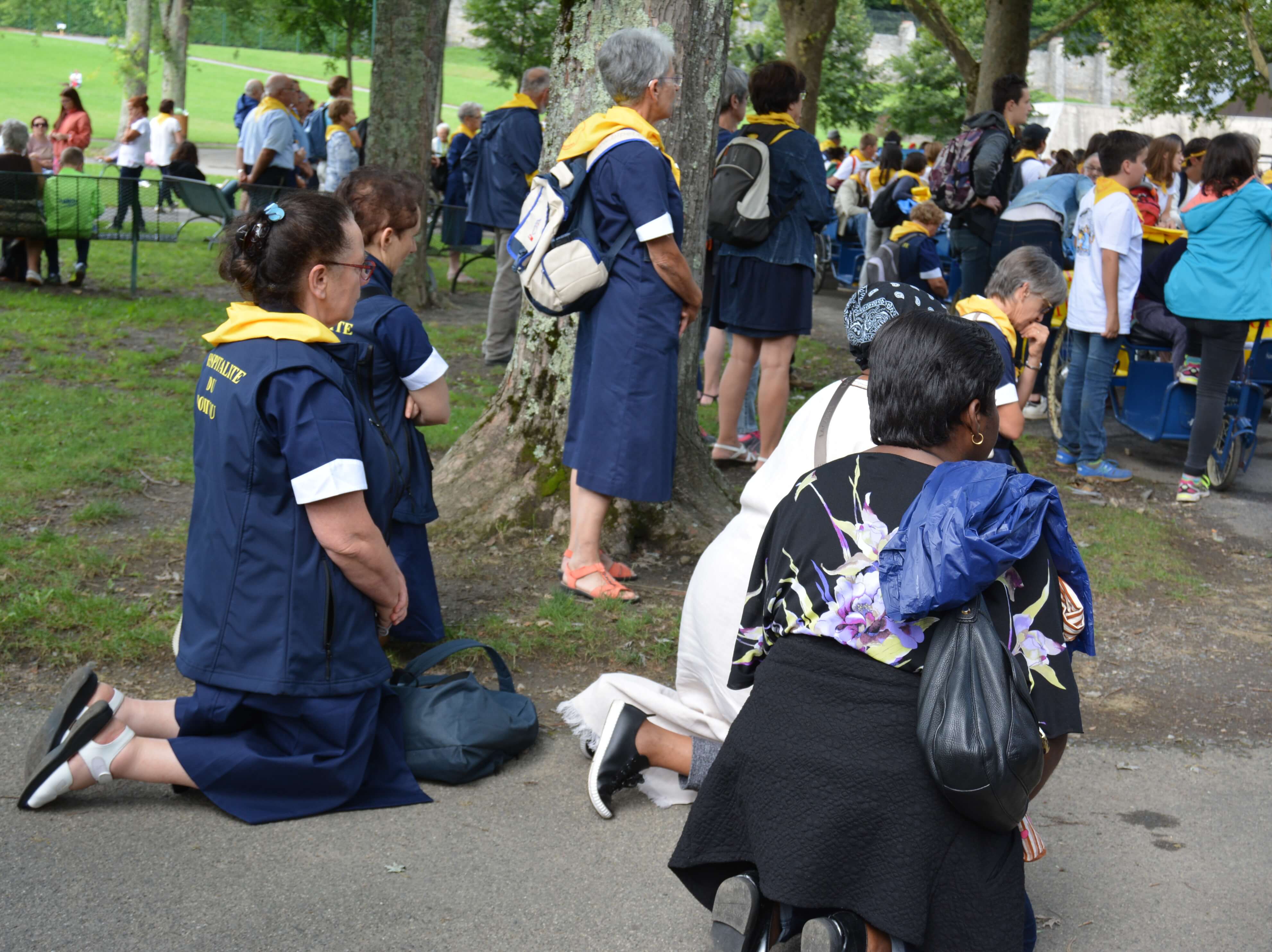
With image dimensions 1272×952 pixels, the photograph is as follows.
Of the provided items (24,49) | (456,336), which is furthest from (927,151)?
(24,49)

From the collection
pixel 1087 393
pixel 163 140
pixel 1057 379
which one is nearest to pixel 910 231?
pixel 1057 379

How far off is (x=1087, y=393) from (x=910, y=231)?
7.23ft

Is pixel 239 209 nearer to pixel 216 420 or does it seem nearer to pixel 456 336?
pixel 456 336

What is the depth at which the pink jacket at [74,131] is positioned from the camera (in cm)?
1706

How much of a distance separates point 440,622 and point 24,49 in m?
71.2

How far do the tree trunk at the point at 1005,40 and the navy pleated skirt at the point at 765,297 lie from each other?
10225 mm

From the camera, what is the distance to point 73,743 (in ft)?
10.5

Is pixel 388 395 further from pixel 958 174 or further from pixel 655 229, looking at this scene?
pixel 958 174

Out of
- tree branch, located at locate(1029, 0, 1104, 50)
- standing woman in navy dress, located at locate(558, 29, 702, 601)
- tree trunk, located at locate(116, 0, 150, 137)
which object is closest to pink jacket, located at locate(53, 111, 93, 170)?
tree trunk, located at locate(116, 0, 150, 137)

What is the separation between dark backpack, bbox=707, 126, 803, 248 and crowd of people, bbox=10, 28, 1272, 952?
116 centimetres

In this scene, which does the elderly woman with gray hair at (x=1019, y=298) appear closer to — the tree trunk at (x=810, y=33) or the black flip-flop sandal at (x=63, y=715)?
the black flip-flop sandal at (x=63, y=715)

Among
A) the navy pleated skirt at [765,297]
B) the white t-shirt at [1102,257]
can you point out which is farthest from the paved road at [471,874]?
the white t-shirt at [1102,257]

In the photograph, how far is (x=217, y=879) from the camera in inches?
120

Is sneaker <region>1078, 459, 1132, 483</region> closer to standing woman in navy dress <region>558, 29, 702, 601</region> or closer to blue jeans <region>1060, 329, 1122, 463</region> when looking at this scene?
blue jeans <region>1060, 329, 1122, 463</region>
